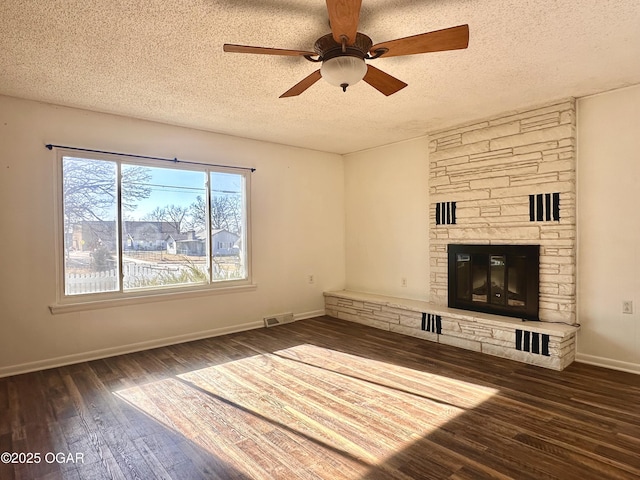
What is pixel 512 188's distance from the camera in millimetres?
3965

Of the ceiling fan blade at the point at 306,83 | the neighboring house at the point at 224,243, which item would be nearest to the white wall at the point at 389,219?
the neighboring house at the point at 224,243

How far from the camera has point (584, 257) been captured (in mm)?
3582

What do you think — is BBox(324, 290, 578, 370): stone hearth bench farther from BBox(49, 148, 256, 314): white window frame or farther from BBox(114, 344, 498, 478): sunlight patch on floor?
BBox(49, 148, 256, 314): white window frame

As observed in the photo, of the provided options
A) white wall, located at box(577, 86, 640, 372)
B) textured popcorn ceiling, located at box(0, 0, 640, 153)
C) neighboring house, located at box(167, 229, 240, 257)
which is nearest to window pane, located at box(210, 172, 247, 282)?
neighboring house, located at box(167, 229, 240, 257)

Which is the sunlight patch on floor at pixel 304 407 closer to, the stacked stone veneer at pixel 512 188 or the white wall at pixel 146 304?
the white wall at pixel 146 304

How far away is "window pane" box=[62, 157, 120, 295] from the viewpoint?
12.2ft

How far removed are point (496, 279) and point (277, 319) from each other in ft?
9.46

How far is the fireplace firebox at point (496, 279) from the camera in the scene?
381 centimetres

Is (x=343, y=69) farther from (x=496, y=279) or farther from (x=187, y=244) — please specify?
(x=187, y=244)

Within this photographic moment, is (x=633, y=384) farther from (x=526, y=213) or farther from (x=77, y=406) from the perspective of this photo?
(x=77, y=406)

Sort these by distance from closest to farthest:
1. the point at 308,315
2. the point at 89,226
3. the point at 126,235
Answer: the point at 89,226
the point at 126,235
the point at 308,315

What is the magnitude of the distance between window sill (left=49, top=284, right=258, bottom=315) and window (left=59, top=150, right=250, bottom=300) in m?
0.08

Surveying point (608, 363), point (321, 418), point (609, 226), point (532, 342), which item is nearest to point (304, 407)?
point (321, 418)

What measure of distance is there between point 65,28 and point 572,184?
4315 mm
